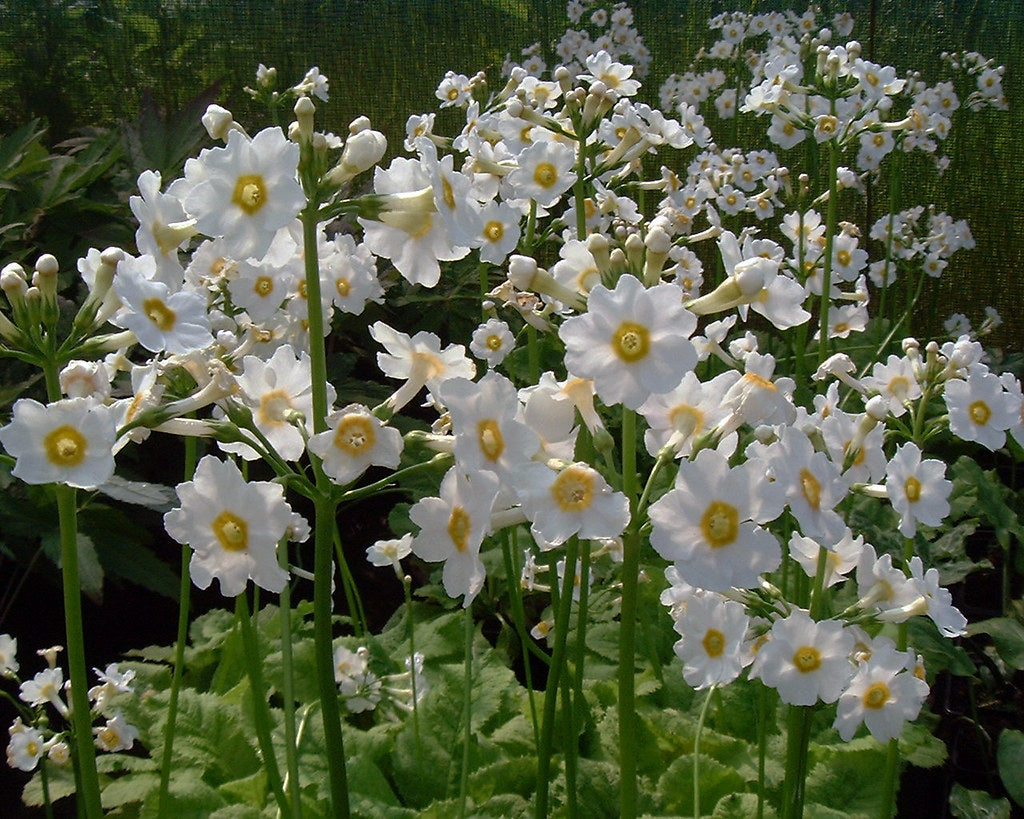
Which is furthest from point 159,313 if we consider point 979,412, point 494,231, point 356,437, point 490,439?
point 979,412

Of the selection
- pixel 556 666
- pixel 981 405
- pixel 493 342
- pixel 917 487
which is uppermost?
pixel 493 342

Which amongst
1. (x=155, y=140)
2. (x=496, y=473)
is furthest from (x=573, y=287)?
(x=155, y=140)

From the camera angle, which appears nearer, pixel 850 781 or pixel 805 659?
pixel 805 659

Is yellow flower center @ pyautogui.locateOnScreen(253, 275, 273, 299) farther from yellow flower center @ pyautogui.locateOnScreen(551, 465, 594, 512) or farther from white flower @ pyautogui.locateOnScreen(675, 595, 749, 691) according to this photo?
white flower @ pyautogui.locateOnScreen(675, 595, 749, 691)

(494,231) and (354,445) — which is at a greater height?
(494,231)

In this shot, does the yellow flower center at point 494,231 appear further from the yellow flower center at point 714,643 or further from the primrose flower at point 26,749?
the primrose flower at point 26,749

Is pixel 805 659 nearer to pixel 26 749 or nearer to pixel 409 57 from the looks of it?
pixel 26 749

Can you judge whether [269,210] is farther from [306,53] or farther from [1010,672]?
[306,53]
